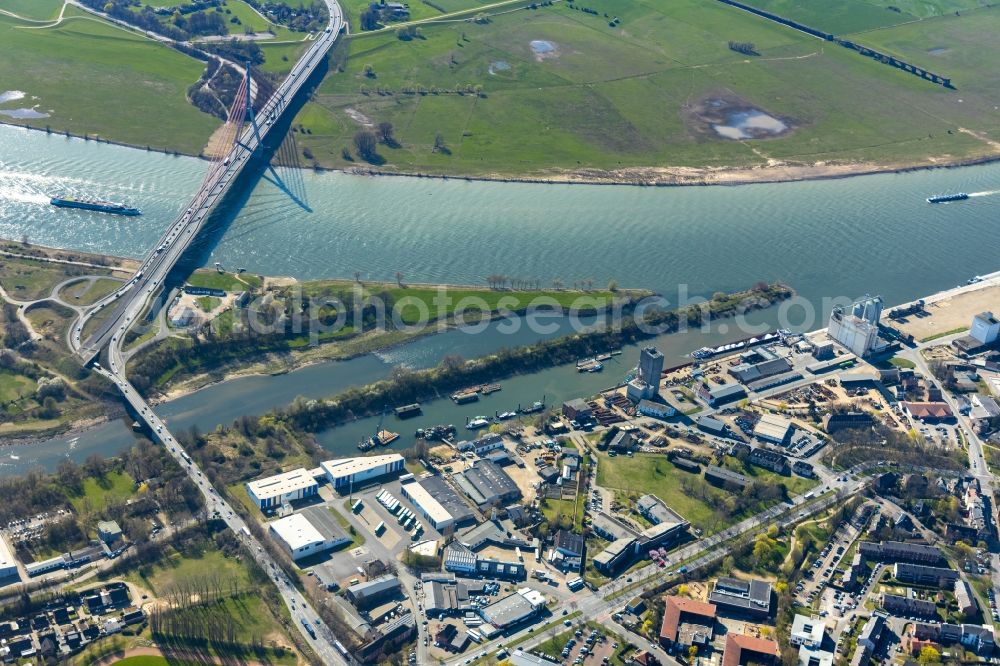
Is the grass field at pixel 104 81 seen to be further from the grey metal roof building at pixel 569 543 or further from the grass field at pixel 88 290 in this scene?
the grey metal roof building at pixel 569 543

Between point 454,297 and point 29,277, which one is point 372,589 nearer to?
point 454,297

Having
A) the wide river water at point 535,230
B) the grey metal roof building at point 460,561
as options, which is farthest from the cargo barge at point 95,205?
the grey metal roof building at point 460,561

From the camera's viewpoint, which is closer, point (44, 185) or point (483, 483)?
point (483, 483)

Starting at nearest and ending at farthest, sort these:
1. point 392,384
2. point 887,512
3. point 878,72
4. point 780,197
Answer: point 887,512, point 392,384, point 780,197, point 878,72

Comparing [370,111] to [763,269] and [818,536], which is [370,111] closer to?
[763,269]

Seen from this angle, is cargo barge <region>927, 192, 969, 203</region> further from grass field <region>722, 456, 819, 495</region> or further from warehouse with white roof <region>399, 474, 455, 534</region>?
warehouse with white roof <region>399, 474, 455, 534</region>

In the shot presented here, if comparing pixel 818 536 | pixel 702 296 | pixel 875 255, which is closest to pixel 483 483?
pixel 818 536
